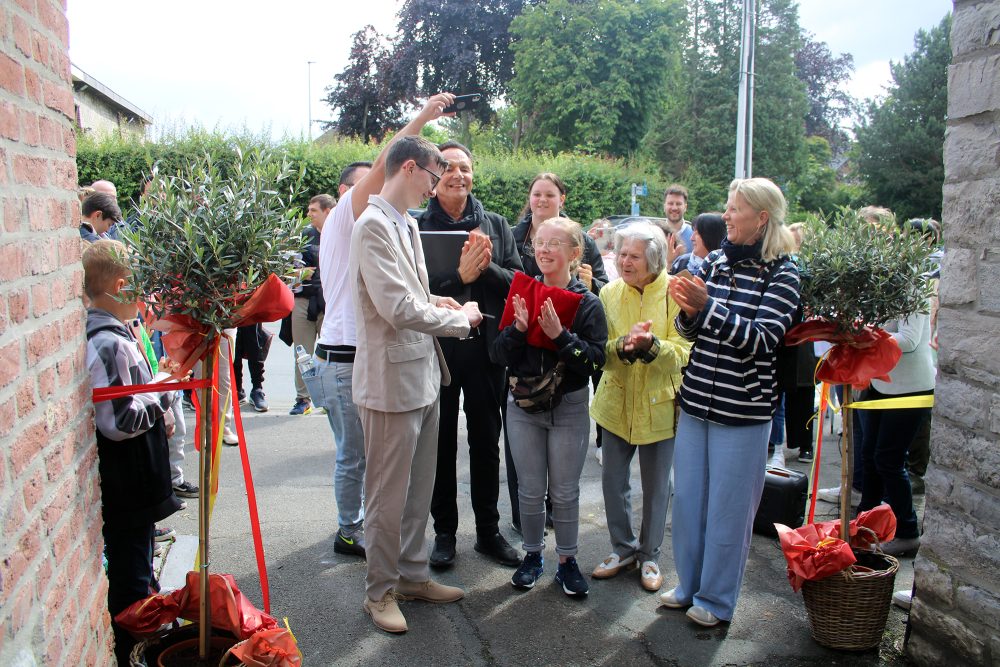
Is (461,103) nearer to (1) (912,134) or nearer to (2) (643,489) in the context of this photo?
(2) (643,489)

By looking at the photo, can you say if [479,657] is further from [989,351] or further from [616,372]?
[989,351]

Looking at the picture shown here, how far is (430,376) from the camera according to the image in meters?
3.66

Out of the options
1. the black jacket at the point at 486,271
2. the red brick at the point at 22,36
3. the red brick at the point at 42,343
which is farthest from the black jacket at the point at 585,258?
the red brick at the point at 22,36

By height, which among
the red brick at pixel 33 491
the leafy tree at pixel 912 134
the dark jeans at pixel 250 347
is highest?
the leafy tree at pixel 912 134

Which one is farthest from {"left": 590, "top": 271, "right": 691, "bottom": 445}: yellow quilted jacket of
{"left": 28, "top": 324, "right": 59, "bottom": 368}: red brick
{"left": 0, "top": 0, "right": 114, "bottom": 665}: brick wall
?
{"left": 28, "top": 324, "right": 59, "bottom": 368}: red brick

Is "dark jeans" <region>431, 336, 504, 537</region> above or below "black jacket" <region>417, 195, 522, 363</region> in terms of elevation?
below

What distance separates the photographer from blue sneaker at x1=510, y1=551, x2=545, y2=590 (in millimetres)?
4066

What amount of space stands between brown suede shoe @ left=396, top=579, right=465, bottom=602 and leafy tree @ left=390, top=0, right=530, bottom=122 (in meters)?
33.3

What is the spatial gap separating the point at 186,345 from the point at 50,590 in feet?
2.96

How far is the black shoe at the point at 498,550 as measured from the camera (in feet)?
14.4

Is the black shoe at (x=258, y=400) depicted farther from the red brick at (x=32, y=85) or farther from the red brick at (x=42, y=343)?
the red brick at (x=32, y=85)

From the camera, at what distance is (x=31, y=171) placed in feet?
6.50

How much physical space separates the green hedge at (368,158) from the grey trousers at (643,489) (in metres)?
10.9

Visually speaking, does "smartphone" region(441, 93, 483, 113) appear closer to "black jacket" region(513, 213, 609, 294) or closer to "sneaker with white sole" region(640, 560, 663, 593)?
"black jacket" region(513, 213, 609, 294)
